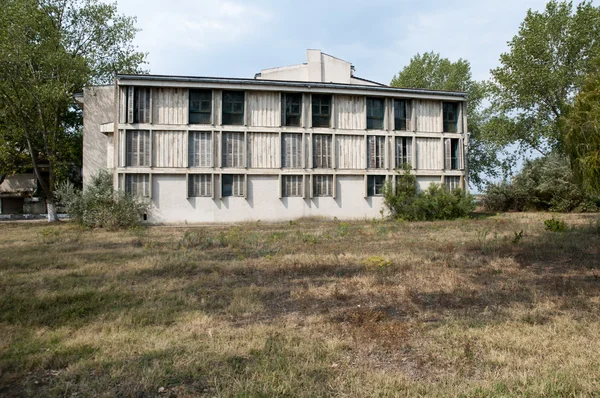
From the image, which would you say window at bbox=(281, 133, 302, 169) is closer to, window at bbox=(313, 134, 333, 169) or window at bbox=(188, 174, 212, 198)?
window at bbox=(313, 134, 333, 169)

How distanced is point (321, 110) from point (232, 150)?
623cm

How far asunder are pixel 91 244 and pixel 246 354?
35.9 ft

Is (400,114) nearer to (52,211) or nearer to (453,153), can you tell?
(453,153)

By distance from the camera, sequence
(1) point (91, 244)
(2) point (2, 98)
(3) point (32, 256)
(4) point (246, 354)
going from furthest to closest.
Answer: (2) point (2, 98) → (1) point (91, 244) → (3) point (32, 256) → (4) point (246, 354)

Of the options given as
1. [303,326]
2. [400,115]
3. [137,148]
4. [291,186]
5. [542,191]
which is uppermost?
[400,115]

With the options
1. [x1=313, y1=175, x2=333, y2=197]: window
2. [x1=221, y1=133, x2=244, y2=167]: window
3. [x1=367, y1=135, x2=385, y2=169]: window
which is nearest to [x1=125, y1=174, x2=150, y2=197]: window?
[x1=221, y1=133, x2=244, y2=167]: window

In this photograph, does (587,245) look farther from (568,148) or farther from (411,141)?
(411,141)

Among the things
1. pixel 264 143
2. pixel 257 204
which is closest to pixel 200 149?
pixel 264 143

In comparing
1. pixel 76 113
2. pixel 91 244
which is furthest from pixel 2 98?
pixel 91 244

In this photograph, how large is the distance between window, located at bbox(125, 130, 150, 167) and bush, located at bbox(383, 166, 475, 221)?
47.5ft

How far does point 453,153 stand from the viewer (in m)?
26.1

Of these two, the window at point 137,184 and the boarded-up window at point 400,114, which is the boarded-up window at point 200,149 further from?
the boarded-up window at point 400,114

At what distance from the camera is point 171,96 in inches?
878

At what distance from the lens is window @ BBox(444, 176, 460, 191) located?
25.7 m
